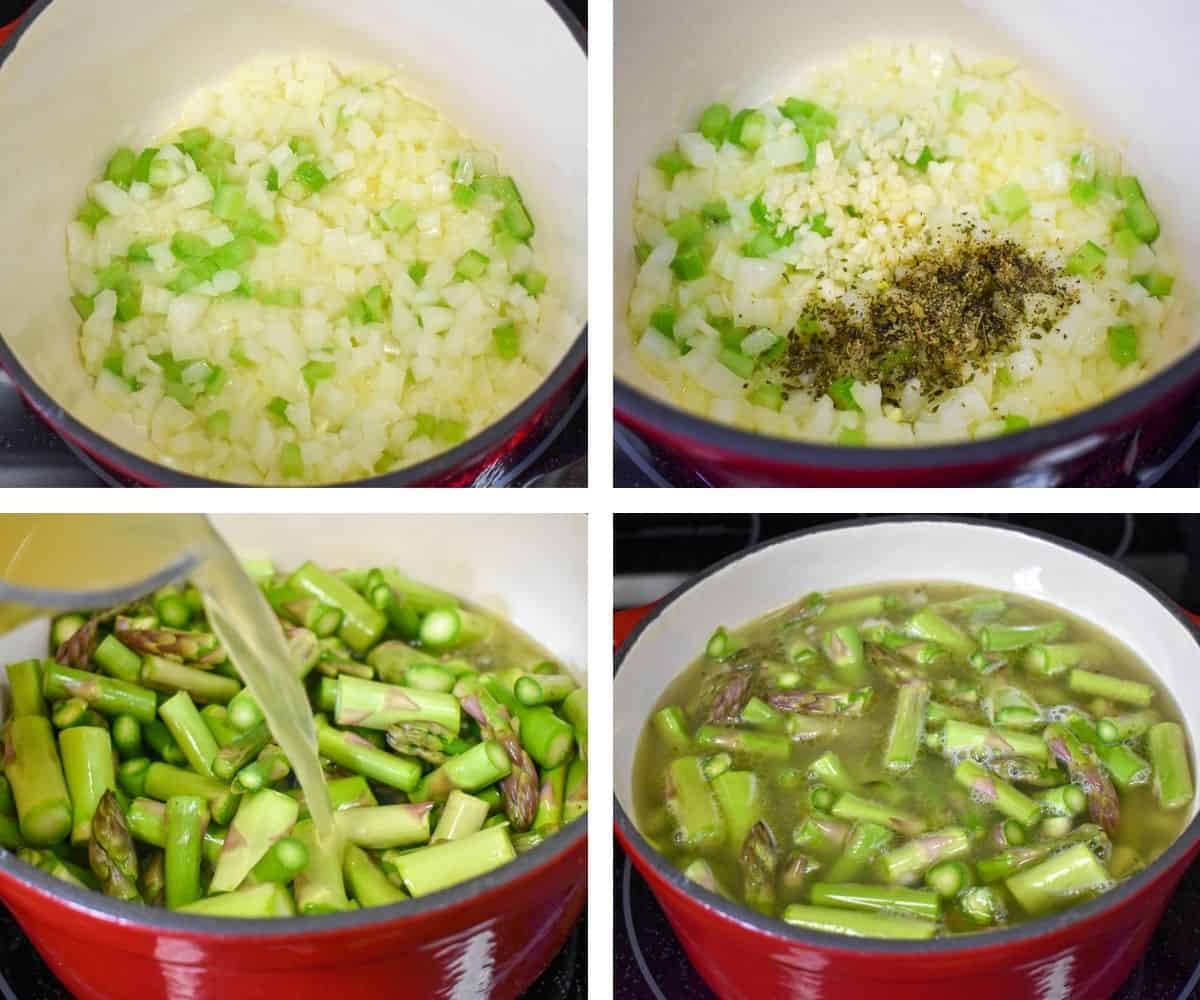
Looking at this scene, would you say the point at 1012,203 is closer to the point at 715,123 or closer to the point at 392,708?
the point at 715,123

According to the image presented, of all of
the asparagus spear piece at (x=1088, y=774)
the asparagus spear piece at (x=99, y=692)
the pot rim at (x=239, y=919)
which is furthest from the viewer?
the asparagus spear piece at (x=99, y=692)

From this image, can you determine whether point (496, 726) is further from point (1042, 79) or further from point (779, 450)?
point (1042, 79)

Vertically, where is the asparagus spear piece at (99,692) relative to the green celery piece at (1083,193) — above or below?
below

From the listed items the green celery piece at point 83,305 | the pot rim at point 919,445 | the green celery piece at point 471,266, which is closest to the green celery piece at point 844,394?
the pot rim at point 919,445

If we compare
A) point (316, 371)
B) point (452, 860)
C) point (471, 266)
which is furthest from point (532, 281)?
point (452, 860)

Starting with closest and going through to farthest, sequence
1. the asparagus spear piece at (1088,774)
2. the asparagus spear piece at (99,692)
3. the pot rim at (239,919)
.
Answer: the pot rim at (239,919), the asparagus spear piece at (1088,774), the asparagus spear piece at (99,692)

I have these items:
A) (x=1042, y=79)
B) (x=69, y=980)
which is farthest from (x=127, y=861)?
(x=1042, y=79)

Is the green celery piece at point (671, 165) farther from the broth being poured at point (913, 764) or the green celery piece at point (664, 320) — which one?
the broth being poured at point (913, 764)
